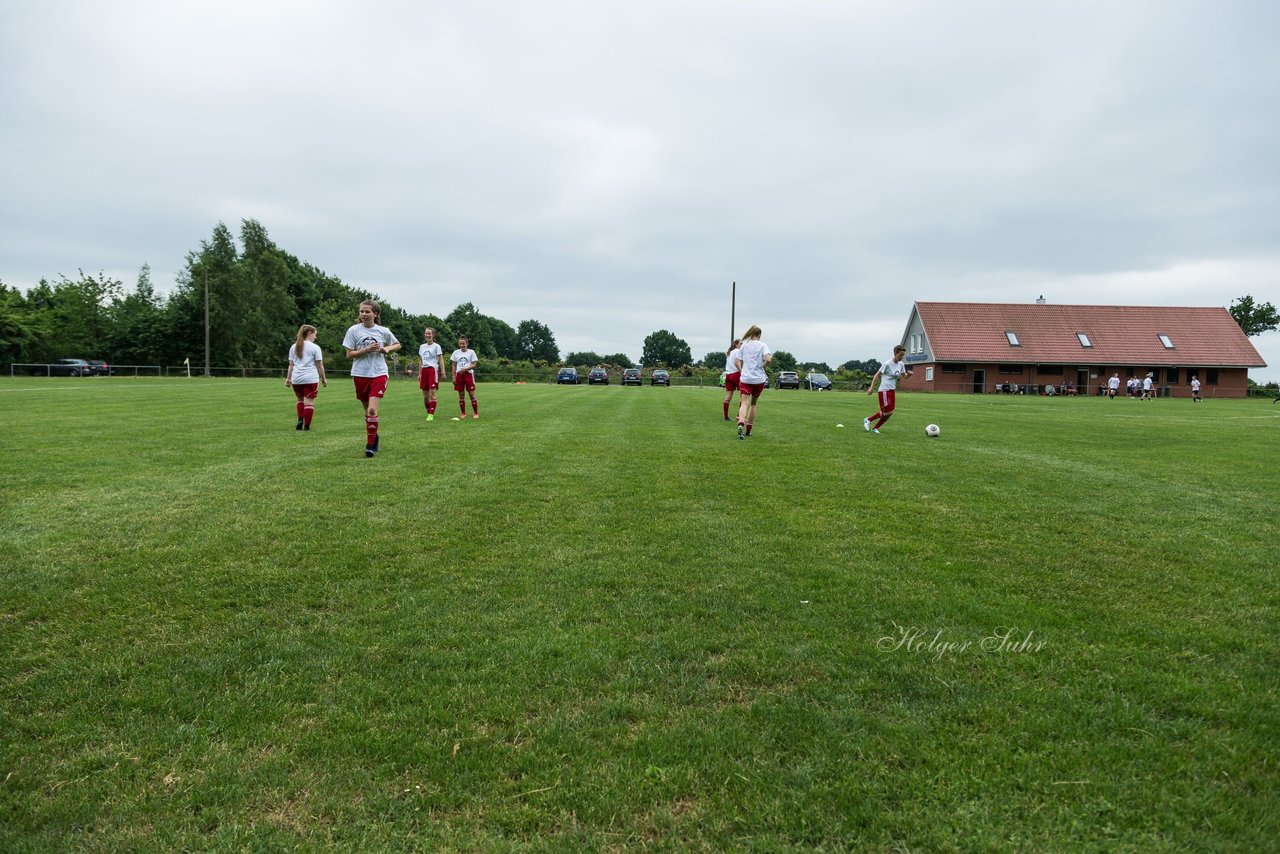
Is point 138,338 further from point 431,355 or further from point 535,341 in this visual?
point 535,341

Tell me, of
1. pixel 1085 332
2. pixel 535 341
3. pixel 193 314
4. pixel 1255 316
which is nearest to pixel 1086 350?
pixel 1085 332

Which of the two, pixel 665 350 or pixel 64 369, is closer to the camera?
pixel 64 369

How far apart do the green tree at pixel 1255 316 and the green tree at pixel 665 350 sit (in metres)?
84.5

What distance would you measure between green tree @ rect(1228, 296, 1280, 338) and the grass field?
10180cm

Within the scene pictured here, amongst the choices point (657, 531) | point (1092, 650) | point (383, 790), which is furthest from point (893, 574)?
point (383, 790)

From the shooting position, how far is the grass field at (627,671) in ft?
6.93

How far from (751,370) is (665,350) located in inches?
4959

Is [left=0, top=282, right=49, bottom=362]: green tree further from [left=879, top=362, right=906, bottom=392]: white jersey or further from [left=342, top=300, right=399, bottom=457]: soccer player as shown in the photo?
[left=879, top=362, right=906, bottom=392]: white jersey

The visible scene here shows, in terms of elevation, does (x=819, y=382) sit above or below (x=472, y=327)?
below

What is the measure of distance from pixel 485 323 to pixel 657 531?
127 meters

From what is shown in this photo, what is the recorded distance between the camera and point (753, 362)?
12.9 metres

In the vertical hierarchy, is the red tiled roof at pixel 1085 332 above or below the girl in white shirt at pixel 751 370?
above

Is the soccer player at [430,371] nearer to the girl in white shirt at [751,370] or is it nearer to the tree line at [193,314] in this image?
the girl in white shirt at [751,370]

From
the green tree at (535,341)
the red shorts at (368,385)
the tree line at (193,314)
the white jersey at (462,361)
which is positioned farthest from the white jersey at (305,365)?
the green tree at (535,341)
